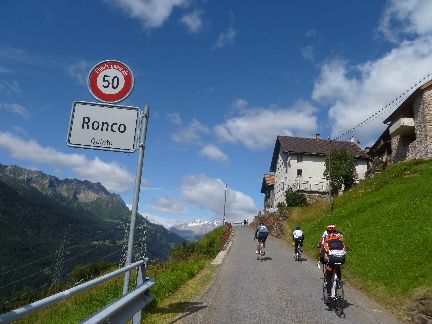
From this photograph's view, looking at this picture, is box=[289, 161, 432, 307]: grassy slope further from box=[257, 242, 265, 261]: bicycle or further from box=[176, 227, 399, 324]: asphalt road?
box=[257, 242, 265, 261]: bicycle

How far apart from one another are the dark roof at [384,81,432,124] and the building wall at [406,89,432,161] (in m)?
0.48

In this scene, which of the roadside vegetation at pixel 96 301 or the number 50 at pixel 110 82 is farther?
the number 50 at pixel 110 82

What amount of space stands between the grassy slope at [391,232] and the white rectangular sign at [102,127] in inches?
362

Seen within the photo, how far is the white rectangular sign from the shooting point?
5855 mm

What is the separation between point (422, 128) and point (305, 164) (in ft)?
86.5

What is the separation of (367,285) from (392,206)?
1191 centimetres

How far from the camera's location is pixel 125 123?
20.1 ft

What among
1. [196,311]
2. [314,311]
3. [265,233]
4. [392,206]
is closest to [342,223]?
[392,206]

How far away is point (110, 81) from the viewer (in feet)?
20.2

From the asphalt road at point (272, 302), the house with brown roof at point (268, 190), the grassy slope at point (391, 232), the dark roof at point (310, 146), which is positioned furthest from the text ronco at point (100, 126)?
the house with brown roof at point (268, 190)

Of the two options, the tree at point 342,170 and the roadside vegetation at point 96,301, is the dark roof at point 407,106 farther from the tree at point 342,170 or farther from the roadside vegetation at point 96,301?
the roadside vegetation at point 96,301

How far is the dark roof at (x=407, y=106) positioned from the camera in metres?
39.2

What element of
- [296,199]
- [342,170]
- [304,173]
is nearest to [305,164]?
[304,173]

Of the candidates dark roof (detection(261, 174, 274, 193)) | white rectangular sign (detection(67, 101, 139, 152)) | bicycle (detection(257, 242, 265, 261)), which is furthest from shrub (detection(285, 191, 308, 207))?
white rectangular sign (detection(67, 101, 139, 152))
